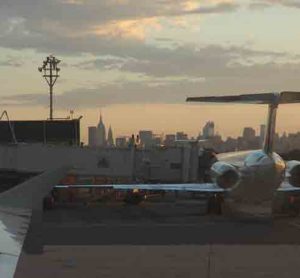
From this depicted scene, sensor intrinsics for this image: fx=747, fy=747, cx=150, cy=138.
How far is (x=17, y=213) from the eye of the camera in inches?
307

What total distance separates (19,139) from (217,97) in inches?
1682

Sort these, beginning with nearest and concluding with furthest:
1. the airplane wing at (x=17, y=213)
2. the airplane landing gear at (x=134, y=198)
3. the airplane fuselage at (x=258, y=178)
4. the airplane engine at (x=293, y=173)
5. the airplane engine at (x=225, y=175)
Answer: the airplane wing at (x=17, y=213)
the airplane fuselage at (x=258, y=178)
the airplane engine at (x=225, y=175)
the airplane engine at (x=293, y=173)
the airplane landing gear at (x=134, y=198)

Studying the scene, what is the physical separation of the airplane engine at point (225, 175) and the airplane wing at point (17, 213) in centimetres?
2139

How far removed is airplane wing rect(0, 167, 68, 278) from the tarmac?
353 cm

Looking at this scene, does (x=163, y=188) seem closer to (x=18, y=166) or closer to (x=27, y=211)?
(x=18, y=166)

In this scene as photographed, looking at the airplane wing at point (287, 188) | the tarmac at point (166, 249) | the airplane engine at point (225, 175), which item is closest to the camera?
the tarmac at point (166, 249)

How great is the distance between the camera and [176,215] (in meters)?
31.3

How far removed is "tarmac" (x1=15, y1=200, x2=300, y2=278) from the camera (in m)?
13.4

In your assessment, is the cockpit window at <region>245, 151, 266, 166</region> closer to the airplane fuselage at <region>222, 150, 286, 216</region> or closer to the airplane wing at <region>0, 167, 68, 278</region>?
the airplane fuselage at <region>222, 150, 286, 216</region>

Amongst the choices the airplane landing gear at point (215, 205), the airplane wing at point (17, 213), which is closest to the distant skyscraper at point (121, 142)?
the airplane landing gear at point (215, 205)

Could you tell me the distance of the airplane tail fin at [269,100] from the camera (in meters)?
28.6

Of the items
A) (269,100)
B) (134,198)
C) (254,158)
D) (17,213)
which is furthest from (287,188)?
(17,213)

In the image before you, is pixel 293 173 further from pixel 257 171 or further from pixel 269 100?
pixel 269 100

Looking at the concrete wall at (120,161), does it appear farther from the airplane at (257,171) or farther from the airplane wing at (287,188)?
the airplane at (257,171)
